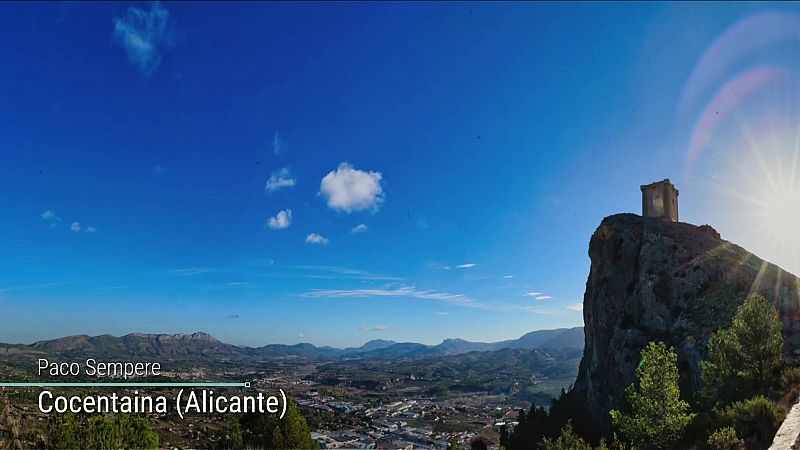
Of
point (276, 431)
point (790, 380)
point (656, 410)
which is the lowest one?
point (276, 431)

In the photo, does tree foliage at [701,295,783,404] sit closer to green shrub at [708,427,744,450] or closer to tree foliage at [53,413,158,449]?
green shrub at [708,427,744,450]

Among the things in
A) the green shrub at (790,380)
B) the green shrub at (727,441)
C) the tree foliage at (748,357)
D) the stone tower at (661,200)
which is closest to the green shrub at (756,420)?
the green shrub at (727,441)

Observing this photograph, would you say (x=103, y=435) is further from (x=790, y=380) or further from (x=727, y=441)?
(x=790, y=380)

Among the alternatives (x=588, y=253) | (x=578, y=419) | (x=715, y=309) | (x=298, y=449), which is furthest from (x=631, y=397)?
(x=588, y=253)

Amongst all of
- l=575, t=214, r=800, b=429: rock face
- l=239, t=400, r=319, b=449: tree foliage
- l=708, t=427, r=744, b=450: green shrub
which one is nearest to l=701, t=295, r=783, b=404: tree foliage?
l=708, t=427, r=744, b=450: green shrub

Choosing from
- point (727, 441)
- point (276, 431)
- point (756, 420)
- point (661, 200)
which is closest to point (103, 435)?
point (276, 431)
